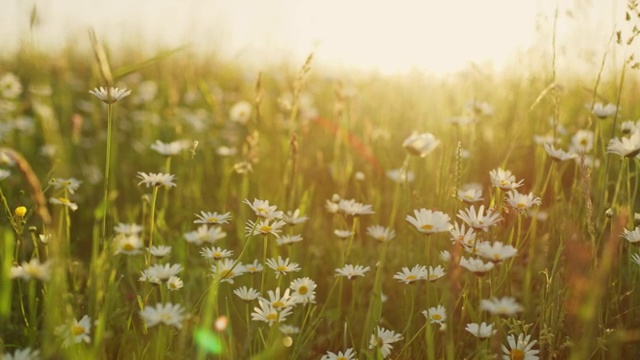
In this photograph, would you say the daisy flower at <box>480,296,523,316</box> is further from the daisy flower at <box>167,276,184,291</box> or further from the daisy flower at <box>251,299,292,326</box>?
the daisy flower at <box>167,276,184,291</box>

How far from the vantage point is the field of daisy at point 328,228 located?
125cm

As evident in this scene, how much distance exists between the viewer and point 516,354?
1.25m

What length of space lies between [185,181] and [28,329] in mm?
1643

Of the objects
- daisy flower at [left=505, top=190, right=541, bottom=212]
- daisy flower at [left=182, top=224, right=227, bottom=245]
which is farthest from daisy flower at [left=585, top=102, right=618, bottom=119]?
daisy flower at [left=182, top=224, right=227, bottom=245]

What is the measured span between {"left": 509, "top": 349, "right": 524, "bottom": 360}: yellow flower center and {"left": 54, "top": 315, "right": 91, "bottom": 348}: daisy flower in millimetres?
841

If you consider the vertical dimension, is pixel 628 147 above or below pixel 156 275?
above

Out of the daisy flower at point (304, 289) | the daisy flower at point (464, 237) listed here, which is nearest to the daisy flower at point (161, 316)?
the daisy flower at point (304, 289)

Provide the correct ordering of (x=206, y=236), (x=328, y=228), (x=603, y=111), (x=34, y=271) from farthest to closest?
(x=328, y=228)
(x=603, y=111)
(x=206, y=236)
(x=34, y=271)

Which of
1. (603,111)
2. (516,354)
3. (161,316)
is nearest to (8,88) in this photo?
(161,316)

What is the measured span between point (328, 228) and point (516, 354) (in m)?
1.19

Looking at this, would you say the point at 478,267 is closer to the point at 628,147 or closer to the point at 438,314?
the point at 438,314

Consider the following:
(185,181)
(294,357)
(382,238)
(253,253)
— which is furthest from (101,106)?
(294,357)

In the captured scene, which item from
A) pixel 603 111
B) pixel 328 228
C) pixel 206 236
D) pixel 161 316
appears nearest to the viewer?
pixel 161 316

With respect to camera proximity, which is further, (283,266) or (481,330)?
(283,266)
